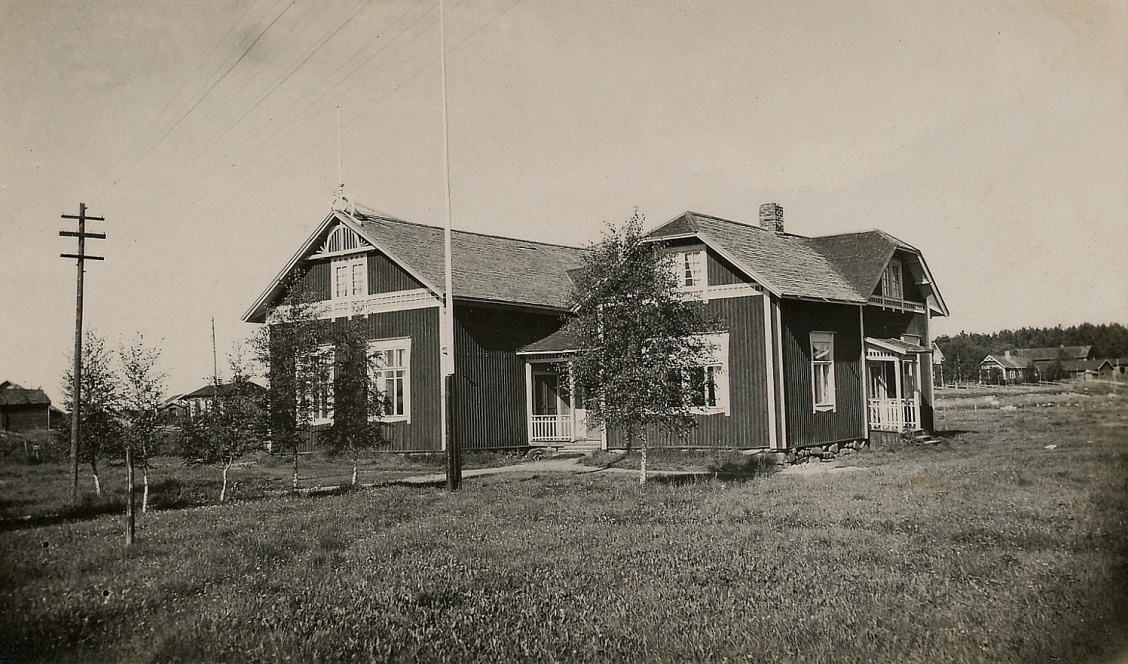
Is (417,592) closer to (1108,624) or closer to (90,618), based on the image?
Answer: (90,618)

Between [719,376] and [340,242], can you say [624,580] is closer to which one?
[719,376]

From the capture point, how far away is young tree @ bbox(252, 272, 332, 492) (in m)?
14.4

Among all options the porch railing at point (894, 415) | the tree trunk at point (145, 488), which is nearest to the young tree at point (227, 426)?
the tree trunk at point (145, 488)

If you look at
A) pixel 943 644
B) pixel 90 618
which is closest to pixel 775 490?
pixel 943 644

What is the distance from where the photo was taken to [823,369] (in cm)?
2053

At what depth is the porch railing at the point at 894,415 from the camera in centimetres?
2148

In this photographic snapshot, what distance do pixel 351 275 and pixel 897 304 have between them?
47.3ft

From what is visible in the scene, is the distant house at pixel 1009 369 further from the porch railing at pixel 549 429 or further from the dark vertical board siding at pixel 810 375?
the porch railing at pixel 549 429

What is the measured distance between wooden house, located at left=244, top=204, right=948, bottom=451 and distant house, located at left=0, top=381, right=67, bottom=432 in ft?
36.9

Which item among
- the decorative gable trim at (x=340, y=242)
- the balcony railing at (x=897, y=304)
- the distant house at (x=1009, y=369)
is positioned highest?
the decorative gable trim at (x=340, y=242)

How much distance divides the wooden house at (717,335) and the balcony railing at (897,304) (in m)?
0.07

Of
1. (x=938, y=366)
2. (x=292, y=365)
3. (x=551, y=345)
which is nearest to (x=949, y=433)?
(x=938, y=366)

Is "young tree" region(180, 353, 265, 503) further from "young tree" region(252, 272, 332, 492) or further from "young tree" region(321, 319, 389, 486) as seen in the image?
"young tree" region(321, 319, 389, 486)

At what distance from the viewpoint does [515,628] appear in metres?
6.17
